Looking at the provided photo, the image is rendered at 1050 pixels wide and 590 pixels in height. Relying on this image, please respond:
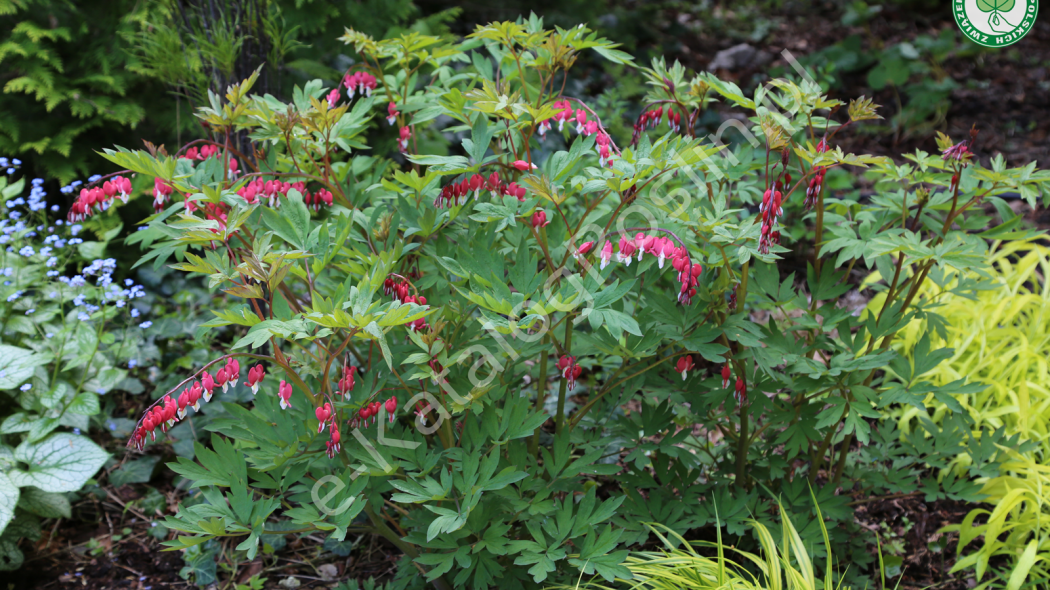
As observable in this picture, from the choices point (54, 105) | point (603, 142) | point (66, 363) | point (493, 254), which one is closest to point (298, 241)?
point (493, 254)

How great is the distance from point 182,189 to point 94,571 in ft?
5.60

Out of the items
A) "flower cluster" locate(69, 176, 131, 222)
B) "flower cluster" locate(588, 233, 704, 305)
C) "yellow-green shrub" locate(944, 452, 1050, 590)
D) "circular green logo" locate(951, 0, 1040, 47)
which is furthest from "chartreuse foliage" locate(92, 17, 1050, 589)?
"circular green logo" locate(951, 0, 1040, 47)

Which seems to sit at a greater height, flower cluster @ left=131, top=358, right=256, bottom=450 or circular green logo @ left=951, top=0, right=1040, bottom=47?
circular green logo @ left=951, top=0, right=1040, bottom=47

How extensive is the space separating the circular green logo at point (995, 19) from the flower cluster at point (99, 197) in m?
3.52

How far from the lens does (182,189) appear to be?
186 cm

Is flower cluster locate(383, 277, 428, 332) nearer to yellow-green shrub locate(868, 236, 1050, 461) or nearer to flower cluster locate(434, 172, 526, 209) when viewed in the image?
flower cluster locate(434, 172, 526, 209)

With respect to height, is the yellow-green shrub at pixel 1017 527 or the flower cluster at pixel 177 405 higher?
the flower cluster at pixel 177 405

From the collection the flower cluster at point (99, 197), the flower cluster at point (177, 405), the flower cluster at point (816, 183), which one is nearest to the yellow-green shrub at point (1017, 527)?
the flower cluster at point (816, 183)

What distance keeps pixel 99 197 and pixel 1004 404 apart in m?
3.48

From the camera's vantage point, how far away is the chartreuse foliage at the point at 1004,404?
2504mm

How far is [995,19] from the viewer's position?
11.3ft

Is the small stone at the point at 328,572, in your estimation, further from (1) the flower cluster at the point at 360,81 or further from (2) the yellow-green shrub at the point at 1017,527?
(2) the yellow-green shrub at the point at 1017,527

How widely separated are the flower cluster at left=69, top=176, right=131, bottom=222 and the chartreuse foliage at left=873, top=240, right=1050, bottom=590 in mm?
2313

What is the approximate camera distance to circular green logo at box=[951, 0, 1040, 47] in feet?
10.9
